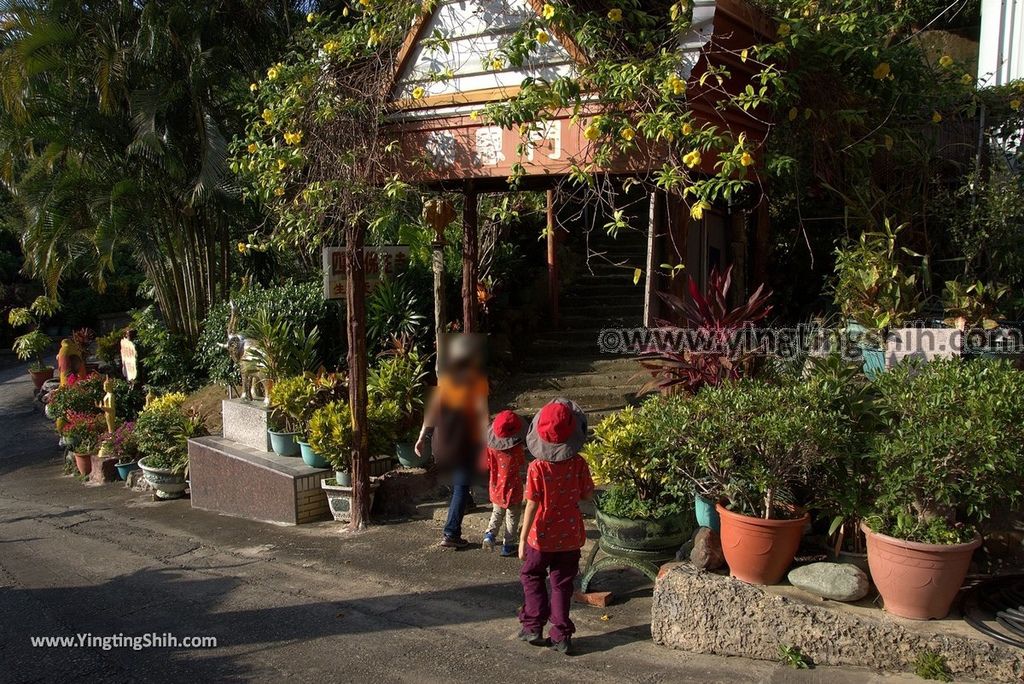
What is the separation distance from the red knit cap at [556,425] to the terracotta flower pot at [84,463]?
946 centimetres

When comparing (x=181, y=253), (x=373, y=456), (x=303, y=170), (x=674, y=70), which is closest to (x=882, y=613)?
(x=674, y=70)

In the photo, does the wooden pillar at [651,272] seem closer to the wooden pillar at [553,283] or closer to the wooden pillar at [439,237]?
the wooden pillar at [439,237]

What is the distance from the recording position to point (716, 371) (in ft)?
18.2

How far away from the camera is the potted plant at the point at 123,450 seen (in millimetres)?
11023

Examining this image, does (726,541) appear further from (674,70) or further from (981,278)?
(981,278)

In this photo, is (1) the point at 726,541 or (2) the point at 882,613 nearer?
(2) the point at 882,613

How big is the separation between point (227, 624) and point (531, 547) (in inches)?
87.9

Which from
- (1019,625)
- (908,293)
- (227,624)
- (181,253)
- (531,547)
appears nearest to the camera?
(1019,625)

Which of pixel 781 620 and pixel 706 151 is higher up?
pixel 706 151

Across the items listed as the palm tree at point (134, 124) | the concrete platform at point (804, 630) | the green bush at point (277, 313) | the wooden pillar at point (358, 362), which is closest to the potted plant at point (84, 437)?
the palm tree at point (134, 124)

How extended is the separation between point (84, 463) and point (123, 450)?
3.85 feet

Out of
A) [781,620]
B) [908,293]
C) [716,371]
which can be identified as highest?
[908,293]

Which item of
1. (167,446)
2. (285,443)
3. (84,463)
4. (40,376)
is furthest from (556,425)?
(40,376)

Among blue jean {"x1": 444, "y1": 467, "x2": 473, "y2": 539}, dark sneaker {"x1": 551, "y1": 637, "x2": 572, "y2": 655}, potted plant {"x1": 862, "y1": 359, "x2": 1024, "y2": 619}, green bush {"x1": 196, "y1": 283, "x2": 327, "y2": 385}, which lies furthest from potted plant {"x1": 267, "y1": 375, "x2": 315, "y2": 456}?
potted plant {"x1": 862, "y1": 359, "x2": 1024, "y2": 619}
